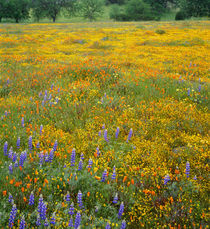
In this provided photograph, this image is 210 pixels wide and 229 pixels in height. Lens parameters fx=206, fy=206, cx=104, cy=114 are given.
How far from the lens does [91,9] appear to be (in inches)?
2835

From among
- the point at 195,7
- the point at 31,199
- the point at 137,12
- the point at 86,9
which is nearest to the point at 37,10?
the point at 86,9

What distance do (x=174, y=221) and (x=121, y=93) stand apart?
16.2 feet

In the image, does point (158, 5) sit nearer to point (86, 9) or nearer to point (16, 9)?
point (86, 9)

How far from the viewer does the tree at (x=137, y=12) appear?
69125 millimetres

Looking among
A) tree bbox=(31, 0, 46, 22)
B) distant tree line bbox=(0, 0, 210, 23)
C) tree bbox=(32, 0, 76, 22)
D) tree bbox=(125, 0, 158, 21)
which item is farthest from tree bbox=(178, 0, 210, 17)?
tree bbox=(31, 0, 46, 22)

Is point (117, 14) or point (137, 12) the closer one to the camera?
point (137, 12)

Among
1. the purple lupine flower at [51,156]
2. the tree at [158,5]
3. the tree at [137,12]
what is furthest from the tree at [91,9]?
the purple lupine flower at [51,156]

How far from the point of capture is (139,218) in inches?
107

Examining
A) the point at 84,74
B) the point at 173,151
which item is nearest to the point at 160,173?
the point at 173,151

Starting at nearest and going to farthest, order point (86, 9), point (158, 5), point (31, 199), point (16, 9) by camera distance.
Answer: point (31, 199), point (16, 9), point (86, 9), point (158, 5)

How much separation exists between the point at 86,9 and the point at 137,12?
17582 mm

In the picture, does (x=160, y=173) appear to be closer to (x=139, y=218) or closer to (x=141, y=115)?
(x=139, y=218)

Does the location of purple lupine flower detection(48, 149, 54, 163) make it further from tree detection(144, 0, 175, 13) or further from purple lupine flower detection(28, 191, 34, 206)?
tree detection(144, 0, 175, 13)

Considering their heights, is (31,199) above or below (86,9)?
below
